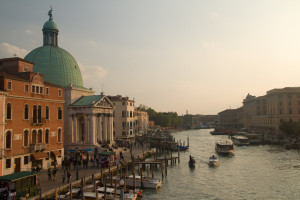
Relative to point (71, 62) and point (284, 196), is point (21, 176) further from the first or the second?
point (71, 62)

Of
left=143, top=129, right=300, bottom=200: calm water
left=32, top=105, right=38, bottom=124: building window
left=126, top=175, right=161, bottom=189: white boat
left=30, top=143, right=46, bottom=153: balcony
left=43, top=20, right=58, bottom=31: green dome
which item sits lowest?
left=143, top=129, right=300, bottom=200: calm water

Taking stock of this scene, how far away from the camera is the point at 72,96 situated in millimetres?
55781

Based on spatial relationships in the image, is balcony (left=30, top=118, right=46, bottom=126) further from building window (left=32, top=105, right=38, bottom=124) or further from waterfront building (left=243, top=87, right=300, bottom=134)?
waterfront building (left=243, top=87, right=300, bottom=134)

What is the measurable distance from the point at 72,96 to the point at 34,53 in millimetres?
12034

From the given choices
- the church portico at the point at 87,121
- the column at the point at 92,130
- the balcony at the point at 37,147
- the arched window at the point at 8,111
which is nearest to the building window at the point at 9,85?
the arched window at the point at 8,111

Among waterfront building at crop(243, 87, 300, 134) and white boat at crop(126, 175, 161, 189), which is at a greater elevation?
waterfront building at crop(243, 87, 300, 134)

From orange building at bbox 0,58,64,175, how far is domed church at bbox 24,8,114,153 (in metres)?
13.3

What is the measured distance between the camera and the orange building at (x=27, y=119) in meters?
30.8

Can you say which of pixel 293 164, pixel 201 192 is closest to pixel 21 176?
pixel 201 192

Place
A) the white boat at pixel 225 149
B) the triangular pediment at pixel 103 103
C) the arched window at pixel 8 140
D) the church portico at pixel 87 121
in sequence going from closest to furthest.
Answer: the arched window at pixel 8 140 → the church portico at pixel 87 121 → the triangular pediment at pixel 103 103 → the white boat at pixel 225 149

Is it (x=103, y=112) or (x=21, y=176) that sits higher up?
(x=103, y=112)

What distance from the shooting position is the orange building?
30.8 m

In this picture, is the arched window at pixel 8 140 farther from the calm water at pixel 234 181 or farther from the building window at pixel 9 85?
the calm water at pixel 234 181

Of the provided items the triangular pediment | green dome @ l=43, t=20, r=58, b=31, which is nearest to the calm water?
the triangular pediment
